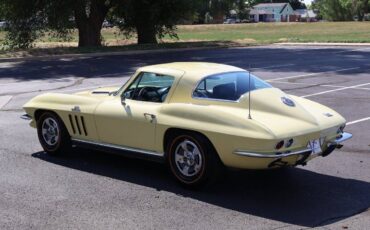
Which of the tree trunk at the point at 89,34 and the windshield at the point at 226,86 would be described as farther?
the tree trunk at the point at 89,34

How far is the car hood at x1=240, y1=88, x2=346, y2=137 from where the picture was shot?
5454 mm

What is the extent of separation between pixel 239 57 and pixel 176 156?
60.2ft

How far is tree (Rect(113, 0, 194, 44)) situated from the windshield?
2298cm

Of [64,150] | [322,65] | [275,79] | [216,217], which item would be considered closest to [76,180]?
[64,150]

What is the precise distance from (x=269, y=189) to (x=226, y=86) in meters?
1.18

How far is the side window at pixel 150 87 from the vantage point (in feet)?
20.7

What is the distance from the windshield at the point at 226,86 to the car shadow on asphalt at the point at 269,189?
948 mm

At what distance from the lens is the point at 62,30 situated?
29156mm

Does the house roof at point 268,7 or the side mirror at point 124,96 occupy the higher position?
the side mirror at point 124,96

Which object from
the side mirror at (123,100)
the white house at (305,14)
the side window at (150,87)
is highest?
the side window at (150,87)

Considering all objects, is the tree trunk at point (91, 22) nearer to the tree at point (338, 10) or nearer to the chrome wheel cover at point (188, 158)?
the chrome wheel cover at point (188, 158)

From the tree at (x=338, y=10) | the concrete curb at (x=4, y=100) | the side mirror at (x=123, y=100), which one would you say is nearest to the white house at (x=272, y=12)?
the tree at (x=338, y=10)

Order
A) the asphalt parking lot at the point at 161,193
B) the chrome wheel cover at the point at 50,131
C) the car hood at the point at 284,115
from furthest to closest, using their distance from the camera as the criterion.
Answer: the chrome wheel cover at the point at 50,131
the car hood at the point at 284,115
the asphalt parking lot at the point at 161,193

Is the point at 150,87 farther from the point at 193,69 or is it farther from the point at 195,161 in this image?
the point at 195,161
